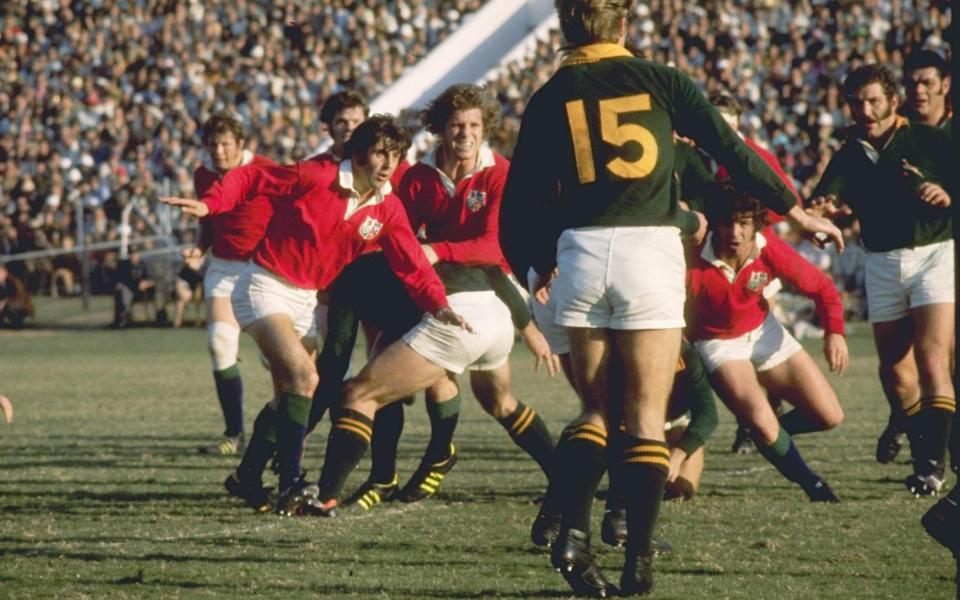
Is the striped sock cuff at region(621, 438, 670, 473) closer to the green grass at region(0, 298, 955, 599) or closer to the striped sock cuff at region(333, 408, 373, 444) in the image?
the green grass at region(0, 298, 955, 599)

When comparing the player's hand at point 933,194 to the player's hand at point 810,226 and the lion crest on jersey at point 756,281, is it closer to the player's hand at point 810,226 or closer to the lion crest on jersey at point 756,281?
the lion crest on jersey at point 756,281

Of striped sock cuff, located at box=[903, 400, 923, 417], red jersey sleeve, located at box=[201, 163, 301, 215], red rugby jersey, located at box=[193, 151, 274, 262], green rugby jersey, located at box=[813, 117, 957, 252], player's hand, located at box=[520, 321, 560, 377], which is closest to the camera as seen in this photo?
red jersey sleeve, located at box=[201, 163, 301, 215]

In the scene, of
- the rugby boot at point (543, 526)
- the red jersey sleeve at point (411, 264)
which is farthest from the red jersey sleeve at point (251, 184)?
the rugby boot at point (543, 526)

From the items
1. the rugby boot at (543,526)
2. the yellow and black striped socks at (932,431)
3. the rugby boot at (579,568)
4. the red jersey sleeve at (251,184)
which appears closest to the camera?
the rugby boot at (579,568)

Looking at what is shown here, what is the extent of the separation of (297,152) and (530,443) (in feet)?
65.1

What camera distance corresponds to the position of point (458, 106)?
762 centimetres

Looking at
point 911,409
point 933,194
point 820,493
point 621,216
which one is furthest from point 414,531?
point 911,409

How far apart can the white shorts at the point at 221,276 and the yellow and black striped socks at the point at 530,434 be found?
285cm

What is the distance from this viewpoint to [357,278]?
8086mm

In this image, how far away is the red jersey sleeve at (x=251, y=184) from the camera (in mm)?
7434

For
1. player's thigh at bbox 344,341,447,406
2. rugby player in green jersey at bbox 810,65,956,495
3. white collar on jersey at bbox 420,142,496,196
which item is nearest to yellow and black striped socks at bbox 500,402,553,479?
player's thigh at bbox 344,341,447,406

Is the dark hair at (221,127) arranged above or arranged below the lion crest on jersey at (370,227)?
above

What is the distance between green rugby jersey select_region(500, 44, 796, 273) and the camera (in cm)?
548

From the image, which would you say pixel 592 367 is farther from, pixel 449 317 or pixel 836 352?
pixel 836 352
